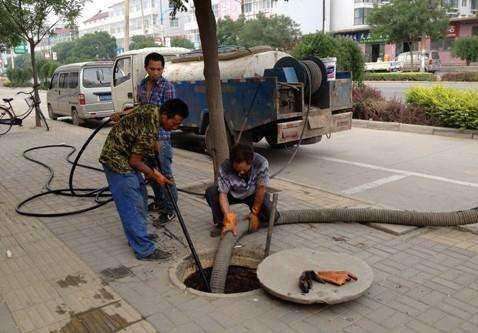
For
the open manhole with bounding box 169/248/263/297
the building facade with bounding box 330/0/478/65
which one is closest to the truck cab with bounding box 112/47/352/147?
the open manhole with bounding box 169/248/263/297

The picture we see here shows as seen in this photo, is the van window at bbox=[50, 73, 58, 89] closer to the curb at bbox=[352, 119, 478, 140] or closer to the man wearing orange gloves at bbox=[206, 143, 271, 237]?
the curb at bbox=[352, 119, 478, 140]

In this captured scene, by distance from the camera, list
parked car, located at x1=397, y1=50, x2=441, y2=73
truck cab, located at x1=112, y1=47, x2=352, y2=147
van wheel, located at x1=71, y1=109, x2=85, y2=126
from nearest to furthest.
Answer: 1. truck cab, located at x1=112, y1=47, x2=352, y2=147
2. van wheel, located at x1=71, y1=109, x2=85, y2=126
3. parked car, located at x1=397, y1=50, x2=441, y2=73

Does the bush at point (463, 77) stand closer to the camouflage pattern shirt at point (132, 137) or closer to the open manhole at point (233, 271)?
the open manhole at point (233, 271)

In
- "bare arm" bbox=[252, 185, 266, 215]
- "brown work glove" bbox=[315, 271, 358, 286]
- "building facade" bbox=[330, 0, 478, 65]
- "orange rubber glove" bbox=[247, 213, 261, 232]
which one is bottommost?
"brown work glove" bbox=[315, 271, 358, 286]

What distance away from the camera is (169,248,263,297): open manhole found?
4.06 m

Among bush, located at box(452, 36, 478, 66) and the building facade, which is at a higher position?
the building facade

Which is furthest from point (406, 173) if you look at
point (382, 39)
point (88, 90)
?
point (382, 39)

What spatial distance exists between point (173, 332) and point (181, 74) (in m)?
7.39

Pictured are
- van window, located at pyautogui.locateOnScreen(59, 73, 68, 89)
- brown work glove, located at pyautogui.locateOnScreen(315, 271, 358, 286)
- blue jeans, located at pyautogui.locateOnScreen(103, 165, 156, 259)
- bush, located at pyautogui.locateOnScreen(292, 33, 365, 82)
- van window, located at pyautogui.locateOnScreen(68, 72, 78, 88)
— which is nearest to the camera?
brown work glove, located at pyautogui.locateOnScreen(315, 271, 358, 286)

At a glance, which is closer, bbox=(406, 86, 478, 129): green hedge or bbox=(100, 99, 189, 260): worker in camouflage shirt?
bbox=(100, 99, 189, 260): worker in camouflage shirt

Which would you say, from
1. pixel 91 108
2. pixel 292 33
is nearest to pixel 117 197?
pixel 91 108

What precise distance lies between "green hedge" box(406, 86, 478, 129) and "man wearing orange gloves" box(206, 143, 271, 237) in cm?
697

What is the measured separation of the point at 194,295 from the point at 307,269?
86 cm

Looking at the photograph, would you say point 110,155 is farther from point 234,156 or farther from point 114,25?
point 114,25
